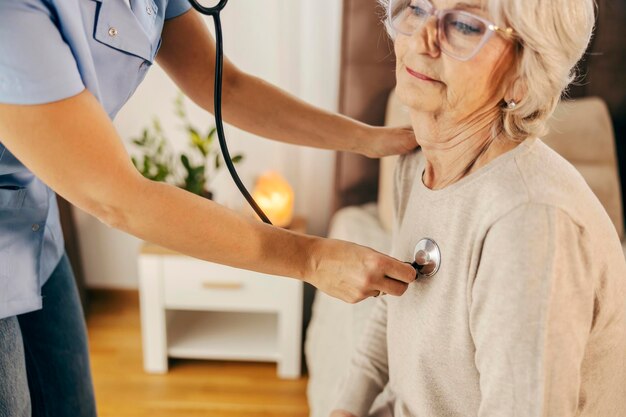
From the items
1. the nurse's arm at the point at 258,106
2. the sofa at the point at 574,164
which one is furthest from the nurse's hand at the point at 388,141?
the sofa at the point at 574,164

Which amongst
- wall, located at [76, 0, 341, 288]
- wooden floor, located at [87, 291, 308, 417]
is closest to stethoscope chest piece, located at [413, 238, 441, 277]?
wooden floor, located at [87, 291, 308, 417]

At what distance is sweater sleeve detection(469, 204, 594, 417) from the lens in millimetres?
812

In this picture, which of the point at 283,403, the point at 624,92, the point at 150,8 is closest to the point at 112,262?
the point at 283,403

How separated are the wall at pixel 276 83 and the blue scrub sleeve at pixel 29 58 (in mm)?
1626

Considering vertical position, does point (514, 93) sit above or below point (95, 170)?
above

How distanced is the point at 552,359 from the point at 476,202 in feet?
0.80

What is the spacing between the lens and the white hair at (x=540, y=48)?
830mm

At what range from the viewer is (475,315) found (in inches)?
35.5

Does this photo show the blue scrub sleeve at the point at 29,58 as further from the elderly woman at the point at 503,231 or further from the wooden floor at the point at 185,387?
the wooden floor at the point at 185,387

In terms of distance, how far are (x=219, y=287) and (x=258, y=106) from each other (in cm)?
113

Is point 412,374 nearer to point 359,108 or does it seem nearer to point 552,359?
point 552,359

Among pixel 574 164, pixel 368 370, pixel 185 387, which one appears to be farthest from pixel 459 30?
pixel 185 387

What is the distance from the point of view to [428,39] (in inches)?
35.9

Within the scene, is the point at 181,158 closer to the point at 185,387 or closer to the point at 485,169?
the point at 185,387
